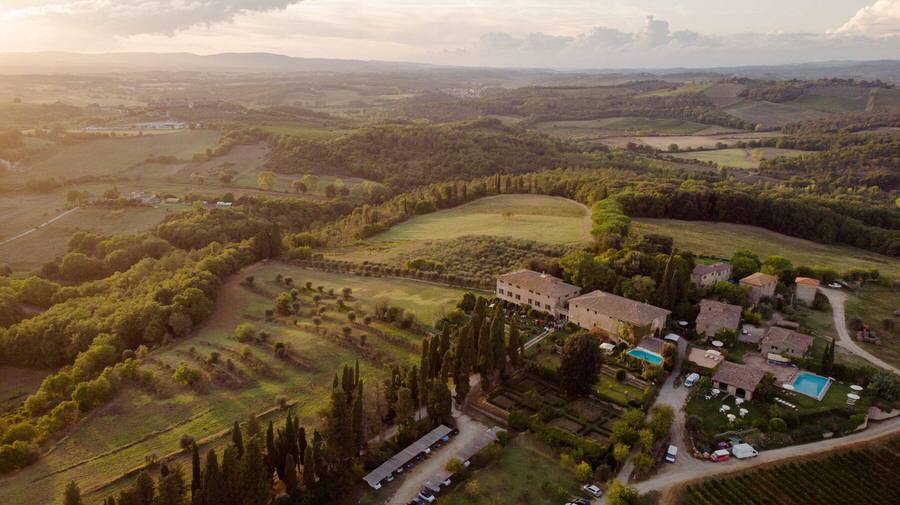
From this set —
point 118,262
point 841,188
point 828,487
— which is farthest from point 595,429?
point 841,188

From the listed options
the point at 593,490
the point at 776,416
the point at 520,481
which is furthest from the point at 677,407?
the point at 520,481

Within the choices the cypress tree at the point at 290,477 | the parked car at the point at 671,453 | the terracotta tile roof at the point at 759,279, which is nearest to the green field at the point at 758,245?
the terracotta tile roof at the point at 759,279

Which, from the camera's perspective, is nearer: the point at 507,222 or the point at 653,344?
the point at 653,344

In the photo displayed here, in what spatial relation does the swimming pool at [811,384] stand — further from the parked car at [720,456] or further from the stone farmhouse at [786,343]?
the parked car at [720,456]

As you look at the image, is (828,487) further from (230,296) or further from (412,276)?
(230,296)

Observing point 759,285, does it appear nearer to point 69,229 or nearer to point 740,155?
point 69,229
